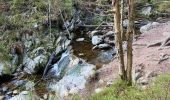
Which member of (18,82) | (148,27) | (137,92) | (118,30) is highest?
(118,30)

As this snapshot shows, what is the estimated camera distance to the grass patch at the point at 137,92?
6.09 metres

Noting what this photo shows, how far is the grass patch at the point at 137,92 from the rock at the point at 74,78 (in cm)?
143

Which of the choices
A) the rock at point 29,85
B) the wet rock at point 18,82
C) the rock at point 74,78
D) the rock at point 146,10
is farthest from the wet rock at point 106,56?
the rock at point 146,10

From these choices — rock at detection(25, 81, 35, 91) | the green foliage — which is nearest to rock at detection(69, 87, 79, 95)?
rock at detection(25, 81, 35, 91)

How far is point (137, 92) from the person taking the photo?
6855mm

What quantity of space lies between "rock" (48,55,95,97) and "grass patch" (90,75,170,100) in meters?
1.43

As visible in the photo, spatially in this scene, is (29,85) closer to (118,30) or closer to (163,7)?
(118,30)

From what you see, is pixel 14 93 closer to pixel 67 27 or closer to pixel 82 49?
pixel 82 49

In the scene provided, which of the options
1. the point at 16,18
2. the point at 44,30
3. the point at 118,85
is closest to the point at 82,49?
the point at 44,30

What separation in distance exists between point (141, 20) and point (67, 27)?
10.6 feet

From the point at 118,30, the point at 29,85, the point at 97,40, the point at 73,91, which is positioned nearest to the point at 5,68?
the point at 29,85

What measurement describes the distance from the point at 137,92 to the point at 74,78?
2.95 meters

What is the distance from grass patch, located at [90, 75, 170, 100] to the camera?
609 centimetres

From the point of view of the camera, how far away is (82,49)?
1208cm
